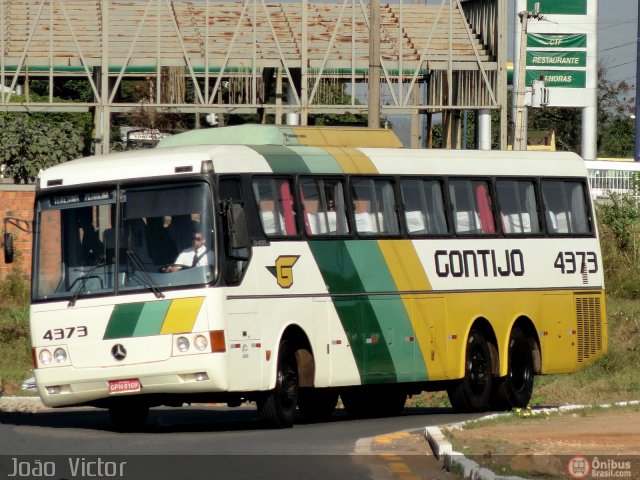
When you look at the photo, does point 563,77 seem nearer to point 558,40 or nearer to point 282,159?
point 558,40

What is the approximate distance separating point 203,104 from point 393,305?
1918 cm

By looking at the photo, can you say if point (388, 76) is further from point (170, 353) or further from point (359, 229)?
point (170, 353)

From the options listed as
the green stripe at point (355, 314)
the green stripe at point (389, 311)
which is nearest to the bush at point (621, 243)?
the green stripe at point (389, 311)

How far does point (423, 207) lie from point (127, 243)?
4766 mm

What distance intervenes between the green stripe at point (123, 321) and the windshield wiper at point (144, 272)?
0.67 ft

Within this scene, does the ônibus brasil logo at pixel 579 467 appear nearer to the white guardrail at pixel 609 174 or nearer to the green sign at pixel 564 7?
the white guardrail at pixel 609 174

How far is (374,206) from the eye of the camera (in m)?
19.0

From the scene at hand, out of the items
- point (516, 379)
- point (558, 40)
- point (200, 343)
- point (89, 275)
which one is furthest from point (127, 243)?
point (558, 40)

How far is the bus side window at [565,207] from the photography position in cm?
2155

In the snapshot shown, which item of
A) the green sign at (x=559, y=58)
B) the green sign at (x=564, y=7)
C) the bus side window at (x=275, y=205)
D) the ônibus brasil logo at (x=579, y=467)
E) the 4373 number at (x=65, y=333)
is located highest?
the green sign at (x=564, y=7)

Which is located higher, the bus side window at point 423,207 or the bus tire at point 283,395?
the bus side window at point 423,207

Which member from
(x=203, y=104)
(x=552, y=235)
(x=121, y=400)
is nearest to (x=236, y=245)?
(x=121, y=400)

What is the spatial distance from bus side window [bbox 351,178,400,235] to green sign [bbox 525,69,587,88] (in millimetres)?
56220

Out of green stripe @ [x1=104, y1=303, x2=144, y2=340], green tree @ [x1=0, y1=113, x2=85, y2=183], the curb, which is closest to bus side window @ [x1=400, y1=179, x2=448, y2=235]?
the curb
